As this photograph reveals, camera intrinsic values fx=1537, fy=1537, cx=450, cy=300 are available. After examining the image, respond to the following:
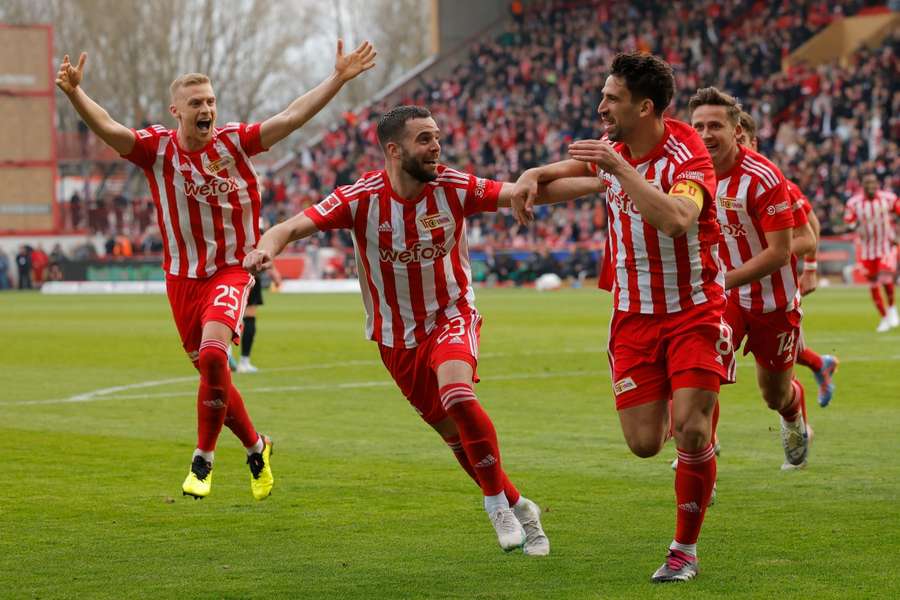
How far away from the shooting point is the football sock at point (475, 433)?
7.10m

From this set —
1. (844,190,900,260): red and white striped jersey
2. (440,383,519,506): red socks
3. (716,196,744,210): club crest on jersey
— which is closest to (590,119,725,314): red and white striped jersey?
(440,383,519,506): red socks

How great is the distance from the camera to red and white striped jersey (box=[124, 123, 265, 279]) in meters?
9.27

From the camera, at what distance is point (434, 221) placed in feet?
24.7

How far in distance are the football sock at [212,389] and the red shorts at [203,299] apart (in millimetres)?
263

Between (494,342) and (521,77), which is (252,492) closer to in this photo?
(494,342)

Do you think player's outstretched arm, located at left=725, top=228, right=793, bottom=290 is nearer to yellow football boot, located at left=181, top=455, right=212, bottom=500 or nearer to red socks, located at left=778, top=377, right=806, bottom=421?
red socks, located at left=778, top=377, right=806, bottom=421

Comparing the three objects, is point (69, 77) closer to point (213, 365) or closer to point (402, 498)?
point (213, 365)

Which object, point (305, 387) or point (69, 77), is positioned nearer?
point (69, 77)

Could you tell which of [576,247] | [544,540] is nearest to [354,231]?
[544,540]

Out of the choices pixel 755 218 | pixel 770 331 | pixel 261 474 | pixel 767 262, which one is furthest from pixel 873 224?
pixel 261 474

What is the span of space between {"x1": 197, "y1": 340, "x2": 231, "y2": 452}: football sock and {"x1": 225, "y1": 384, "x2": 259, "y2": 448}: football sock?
0.14 m

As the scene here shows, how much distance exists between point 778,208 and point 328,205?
2.77 meters

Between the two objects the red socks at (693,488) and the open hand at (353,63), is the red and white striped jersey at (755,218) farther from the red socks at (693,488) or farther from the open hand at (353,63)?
the red socks at (693,488)

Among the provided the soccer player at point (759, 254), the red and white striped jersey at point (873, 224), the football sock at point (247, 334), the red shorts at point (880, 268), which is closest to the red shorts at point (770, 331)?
the soccer player at point (759, 254)
